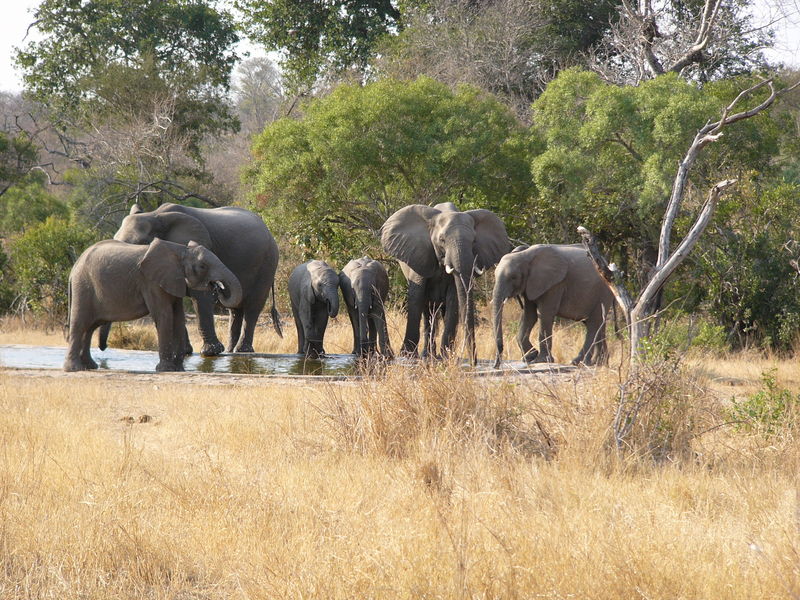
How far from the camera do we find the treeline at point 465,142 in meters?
17.6

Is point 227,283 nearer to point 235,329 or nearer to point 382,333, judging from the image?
point 382,333

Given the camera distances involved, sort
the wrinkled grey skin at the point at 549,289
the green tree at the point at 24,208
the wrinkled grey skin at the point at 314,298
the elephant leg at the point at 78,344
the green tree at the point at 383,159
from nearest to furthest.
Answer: the elephant leg at the point at 78,344 < the wrinkled grey skin at the point at 314,298 < the wrinkled grey skin at the point at 549,289 < the green tree at the point at 383,159 < the green tree at the point at 24,208

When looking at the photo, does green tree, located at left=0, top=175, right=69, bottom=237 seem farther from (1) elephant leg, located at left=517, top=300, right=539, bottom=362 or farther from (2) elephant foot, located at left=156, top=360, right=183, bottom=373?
(1) elephant leg, located at left=517, top=300, right=539, bottom=362

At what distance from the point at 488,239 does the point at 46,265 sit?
41.4 ft

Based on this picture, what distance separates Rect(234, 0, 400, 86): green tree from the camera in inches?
1326

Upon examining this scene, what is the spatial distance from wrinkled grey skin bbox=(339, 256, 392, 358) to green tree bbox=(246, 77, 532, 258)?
5693 mm

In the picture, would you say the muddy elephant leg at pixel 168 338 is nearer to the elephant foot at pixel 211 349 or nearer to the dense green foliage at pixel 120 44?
the elephant foot at pixel 211 349

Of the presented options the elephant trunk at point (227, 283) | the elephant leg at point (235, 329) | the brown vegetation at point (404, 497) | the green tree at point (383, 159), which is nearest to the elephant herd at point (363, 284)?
the elephant trunk at point (227, 283)

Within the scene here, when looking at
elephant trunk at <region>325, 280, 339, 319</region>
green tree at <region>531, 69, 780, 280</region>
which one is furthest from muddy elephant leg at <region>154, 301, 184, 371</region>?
green tree at <region>531, 69, 780, 280</region>

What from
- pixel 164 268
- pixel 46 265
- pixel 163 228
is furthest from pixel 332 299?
pixel 46 265

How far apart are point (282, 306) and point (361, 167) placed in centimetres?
635

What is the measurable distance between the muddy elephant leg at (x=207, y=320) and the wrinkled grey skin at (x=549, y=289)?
12.6ft

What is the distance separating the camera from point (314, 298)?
13391mm

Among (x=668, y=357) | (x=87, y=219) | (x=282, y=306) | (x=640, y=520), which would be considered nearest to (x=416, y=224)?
(x=668, y=357)
